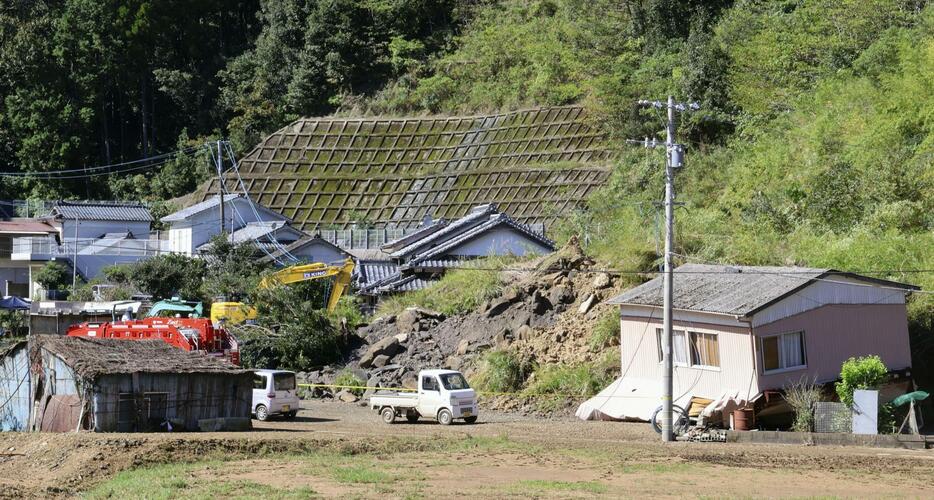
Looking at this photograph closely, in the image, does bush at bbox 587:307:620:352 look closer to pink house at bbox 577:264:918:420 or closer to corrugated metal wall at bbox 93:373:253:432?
pink house at bbox 577:264:918:420

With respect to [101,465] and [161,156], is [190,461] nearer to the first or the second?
[101,465]

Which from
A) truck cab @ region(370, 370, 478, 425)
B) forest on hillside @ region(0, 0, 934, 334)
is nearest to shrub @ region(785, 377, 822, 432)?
forest on hillside @ region(0, 0, 934, 334)

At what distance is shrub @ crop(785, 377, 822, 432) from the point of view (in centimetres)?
2431

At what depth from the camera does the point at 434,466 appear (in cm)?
1947

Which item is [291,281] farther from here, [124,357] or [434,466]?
[434,466]

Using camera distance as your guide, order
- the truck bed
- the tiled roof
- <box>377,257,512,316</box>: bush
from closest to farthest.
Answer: the truck bed
<box>377,257,512,316</box>: bush
the tiled roof

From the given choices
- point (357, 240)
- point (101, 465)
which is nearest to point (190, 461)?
point (101, 465)

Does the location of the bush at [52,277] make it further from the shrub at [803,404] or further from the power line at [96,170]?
the shrub at [803,404]

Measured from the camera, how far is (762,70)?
5172 cm

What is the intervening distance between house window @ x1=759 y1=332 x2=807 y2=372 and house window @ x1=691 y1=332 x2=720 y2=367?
1.19m

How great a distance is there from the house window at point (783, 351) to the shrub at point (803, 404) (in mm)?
786

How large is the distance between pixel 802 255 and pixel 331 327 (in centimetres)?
1603

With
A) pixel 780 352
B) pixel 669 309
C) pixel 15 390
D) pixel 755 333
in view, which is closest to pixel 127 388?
pixel 15 390

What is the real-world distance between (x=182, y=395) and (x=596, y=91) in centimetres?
3727
